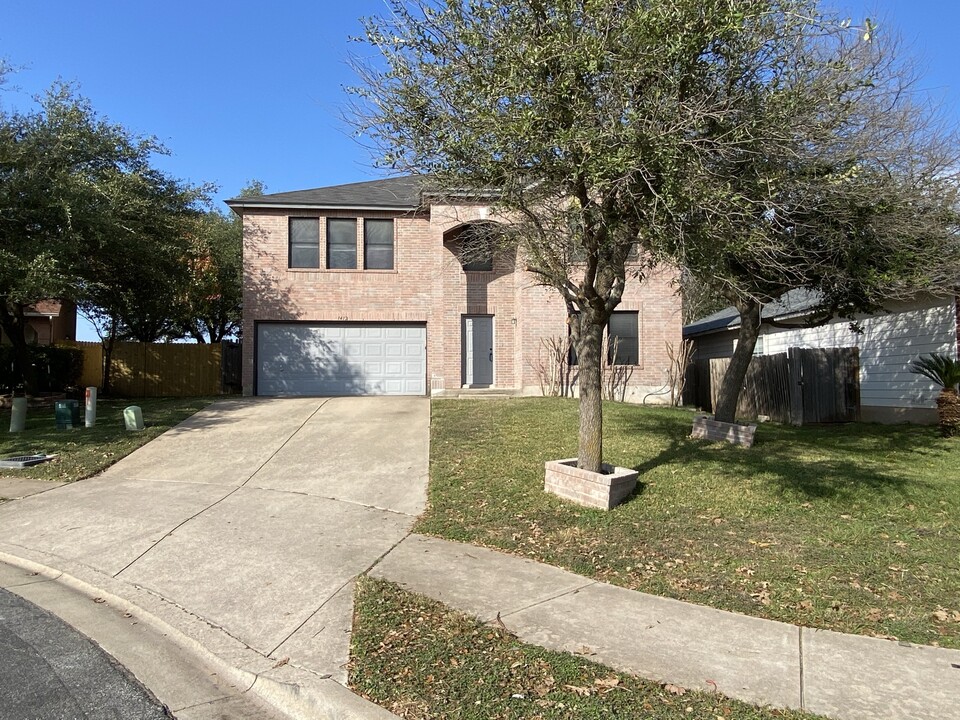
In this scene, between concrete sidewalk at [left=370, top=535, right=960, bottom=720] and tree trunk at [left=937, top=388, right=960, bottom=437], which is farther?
tree trunk at [left=937, top=388, right=960, bottom=437]

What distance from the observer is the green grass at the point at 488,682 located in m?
3.50

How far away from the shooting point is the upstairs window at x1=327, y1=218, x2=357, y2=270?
18.6 metres

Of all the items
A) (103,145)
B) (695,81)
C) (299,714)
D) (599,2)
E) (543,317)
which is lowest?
(299,714)

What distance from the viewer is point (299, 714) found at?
12.3 ft

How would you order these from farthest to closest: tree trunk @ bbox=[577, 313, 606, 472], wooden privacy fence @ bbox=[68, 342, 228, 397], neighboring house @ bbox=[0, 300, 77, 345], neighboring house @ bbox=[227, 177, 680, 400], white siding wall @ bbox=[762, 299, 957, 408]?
neighboring house @ bbox=[0, 300, 77, 345], wooden privacy fence @ bbox=[68, 342, 228, 397], neighboring house @ bbox=[227, 177, 680, 400], white siding wall @ bbox=[762, 299, 957, 408], tree trunk @ bbox=[577, 313, 606, 472]

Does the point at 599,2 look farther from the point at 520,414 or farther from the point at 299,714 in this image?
the point at 520,414

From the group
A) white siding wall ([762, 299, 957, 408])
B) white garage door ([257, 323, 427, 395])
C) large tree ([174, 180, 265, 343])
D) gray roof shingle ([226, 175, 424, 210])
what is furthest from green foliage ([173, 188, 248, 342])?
white siding wall ([762, 299, 957, 408])

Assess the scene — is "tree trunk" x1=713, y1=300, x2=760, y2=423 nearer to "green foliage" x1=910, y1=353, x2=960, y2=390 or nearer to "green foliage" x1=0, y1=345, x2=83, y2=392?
"green foliage" x1=910, y1=353, x2=960, y2=390

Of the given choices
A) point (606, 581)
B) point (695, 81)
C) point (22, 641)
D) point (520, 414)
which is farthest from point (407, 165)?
point (520, 414)

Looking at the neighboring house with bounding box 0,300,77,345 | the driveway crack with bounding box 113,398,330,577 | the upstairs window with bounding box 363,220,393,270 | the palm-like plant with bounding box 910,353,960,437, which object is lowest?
the driveway crack with bounding box 113,398,330,577

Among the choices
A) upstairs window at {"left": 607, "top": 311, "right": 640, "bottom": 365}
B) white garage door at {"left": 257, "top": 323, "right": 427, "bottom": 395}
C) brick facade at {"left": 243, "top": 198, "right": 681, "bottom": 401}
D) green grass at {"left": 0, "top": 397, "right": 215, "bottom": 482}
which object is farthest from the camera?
white garage door at {"left": 257, "top": 323, "right": 427, "bottom": 395}

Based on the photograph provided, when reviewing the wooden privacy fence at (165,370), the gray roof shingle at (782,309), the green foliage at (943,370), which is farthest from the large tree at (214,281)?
the green foliage at (943,370)

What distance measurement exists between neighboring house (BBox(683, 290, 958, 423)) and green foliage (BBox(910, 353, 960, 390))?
694 millimetres

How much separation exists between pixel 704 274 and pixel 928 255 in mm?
5506
